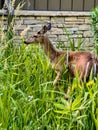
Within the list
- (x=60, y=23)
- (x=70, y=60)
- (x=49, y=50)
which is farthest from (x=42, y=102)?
(x=60, y=23)

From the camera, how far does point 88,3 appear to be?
352 inches

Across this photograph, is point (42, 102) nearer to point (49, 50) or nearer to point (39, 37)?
point (49, 50)

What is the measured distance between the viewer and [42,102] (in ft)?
14.6

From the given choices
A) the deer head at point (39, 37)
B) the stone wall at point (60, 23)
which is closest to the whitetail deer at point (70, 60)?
the deer head at point (39, 37)

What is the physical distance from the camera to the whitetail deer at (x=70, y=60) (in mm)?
4996

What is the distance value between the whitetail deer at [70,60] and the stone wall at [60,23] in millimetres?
2867

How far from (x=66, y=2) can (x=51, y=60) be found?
3.62m

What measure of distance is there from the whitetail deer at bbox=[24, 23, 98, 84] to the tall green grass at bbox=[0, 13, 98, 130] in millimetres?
88

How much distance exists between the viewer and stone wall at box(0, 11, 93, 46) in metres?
8.33

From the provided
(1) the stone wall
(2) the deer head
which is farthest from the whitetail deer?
(1) the stone wall

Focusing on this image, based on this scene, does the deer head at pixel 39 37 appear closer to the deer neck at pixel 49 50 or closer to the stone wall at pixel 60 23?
the deer neck at pixel 49 50

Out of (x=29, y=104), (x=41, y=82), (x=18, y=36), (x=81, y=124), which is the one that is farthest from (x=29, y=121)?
(x=18, y=36)

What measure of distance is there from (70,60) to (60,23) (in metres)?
3.34

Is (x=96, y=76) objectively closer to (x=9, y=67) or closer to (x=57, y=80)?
(x=57, y=80)
